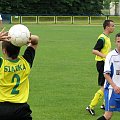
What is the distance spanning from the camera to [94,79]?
593 inches

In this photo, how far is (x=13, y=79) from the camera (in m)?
5.79

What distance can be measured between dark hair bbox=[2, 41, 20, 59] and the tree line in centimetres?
6682

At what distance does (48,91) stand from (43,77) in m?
2.63

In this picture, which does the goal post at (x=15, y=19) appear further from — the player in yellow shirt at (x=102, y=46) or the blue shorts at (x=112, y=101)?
the blue shorts at (x=112, y=101)

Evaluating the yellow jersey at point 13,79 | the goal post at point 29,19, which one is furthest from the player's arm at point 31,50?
the goal post at point 29,19

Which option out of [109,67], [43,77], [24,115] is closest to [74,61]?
[43,77]

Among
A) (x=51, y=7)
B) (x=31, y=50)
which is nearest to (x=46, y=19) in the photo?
(x=51, y=7)

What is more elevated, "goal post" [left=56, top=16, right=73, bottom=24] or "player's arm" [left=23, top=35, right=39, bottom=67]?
"player's arm" [left=23, top=35, right=39, bottom=67]

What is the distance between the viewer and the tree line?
73.9m

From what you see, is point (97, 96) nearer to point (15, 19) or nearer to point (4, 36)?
point (4, 36)

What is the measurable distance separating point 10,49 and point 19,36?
0.62 feet

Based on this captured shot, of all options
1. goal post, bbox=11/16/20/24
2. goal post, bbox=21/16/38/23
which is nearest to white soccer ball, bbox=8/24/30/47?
goal post, bbox=11/16/20/24

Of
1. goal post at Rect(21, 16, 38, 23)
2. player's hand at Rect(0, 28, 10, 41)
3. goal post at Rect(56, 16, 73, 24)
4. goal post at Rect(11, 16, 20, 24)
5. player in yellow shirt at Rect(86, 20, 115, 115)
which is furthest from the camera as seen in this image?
goal post at Rect(56, 16, 73, 24)

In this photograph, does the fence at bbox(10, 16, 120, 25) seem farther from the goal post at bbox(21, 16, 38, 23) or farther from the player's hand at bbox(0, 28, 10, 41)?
the player's hand at bbox(0, 28, 10, 41)
